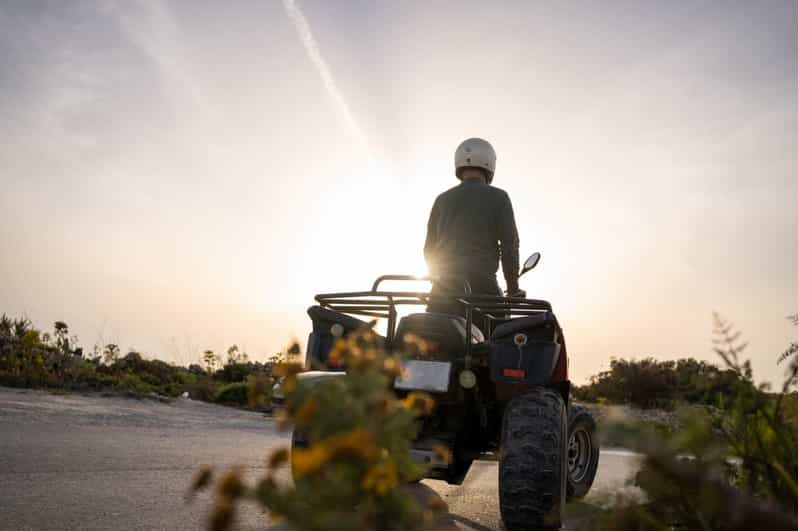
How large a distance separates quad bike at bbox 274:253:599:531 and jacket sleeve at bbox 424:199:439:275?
1257 mm

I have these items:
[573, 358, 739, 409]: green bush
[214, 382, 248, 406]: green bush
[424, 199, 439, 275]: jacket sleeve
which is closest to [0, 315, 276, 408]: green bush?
[214, 382, 248, 406]: green bush

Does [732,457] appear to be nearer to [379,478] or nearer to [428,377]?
[379,478]

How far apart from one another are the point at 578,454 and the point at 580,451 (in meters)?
0.04

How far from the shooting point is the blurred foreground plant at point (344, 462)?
2.98 feet

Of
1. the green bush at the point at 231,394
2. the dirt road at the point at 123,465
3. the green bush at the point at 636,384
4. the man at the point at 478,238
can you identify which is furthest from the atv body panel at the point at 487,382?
the green bush at the point at 636,384

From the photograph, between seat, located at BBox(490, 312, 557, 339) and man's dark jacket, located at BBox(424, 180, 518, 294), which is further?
man's dark jacket, located at BBox(424, 180, 518, 294)

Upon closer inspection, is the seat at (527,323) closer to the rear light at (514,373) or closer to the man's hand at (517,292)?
the rear light at (514,373)

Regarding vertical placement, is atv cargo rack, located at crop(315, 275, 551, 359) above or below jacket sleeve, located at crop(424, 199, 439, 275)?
below

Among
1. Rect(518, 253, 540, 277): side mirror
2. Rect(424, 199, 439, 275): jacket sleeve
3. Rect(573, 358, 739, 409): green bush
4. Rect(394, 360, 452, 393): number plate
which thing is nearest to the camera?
Rect(394, 360, 452, 393): number plate

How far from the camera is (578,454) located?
18.5ft

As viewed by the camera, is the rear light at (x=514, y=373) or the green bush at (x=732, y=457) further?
the rear light at (x=514, y=373)

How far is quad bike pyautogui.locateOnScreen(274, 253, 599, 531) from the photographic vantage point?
403 centimetres

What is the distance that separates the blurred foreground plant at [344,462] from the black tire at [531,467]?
2.95m

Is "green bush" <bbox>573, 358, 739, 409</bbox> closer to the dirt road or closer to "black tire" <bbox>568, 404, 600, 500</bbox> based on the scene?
the dirt road
